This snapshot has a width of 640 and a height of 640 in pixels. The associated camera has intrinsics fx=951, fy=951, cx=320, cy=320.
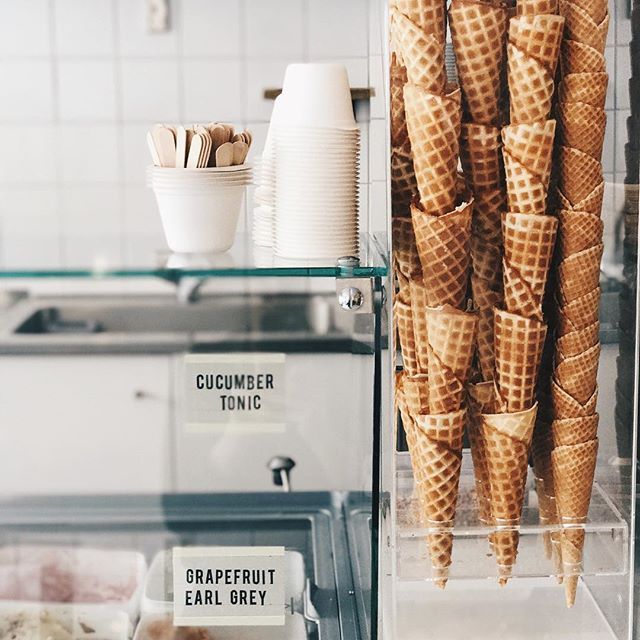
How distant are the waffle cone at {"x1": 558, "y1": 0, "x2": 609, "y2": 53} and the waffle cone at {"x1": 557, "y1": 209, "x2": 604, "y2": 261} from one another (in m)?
0.13

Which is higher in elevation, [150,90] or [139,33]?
[139,33]

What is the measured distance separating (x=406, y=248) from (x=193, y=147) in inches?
8.3

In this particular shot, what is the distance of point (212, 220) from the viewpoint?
86cm

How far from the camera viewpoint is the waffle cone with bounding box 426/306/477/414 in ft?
2.49

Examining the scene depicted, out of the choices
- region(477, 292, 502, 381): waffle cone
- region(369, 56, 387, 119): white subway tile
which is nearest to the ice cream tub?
region(477, 292, 502, 381): waffle cone

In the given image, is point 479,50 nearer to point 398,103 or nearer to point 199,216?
point 398,103

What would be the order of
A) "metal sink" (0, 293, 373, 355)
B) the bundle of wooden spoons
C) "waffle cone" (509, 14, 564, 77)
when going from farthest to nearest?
"metal sink" (0, 293, 373, 355) < the bundle of wooden spoons < "waffle cone" (509, 14, 564, 77)

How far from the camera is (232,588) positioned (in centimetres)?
84

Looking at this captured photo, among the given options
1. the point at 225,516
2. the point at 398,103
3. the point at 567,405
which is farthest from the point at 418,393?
the point at 225,516

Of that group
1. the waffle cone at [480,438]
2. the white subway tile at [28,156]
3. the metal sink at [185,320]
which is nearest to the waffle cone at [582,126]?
the waffle cone at [480,438]

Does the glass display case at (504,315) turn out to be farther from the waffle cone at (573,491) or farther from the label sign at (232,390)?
the label sign at (232,390)

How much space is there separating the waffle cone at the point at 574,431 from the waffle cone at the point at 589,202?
0.57ft

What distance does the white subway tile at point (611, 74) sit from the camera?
0.78 metres

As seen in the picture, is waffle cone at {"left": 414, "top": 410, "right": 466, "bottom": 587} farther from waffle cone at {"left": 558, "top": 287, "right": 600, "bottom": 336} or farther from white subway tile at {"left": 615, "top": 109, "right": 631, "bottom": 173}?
white subway tile at {"left": 615, "top": 109, "right": 631, "bottom": 173}
